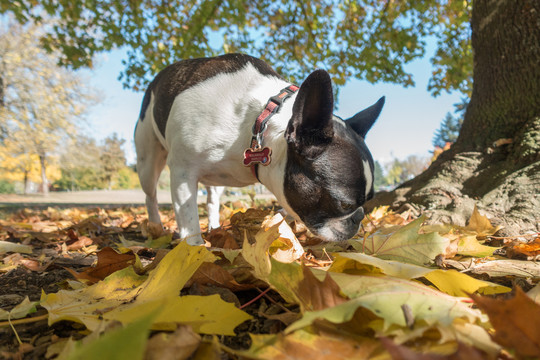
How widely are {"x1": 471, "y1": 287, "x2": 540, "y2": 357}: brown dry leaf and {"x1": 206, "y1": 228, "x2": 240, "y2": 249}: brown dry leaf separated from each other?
126 centimetres

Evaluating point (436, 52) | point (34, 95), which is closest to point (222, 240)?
point (436, 52)

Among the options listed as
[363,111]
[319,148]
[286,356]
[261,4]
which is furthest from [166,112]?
[261,4]

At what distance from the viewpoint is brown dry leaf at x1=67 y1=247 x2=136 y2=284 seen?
4.16 feet

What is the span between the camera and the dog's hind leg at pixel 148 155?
3066 mm

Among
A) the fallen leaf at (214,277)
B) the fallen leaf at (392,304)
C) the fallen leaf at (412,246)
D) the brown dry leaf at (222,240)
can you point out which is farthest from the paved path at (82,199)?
the fallen leaf at (392,304)

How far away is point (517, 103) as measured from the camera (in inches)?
111

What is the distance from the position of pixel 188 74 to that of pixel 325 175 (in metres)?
1.31

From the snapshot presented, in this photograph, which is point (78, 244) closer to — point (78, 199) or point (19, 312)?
point (19, 312)

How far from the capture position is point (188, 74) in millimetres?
2455

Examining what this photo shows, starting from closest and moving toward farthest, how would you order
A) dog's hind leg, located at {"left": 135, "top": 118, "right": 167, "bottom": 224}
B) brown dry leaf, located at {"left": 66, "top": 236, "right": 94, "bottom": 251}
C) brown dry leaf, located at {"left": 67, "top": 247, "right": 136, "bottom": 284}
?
brown dry leaf, located at {"left": 67, "top": 247, "right": 136, "bottom": 284} → brown dry leaf, located at {"left": 66, "top": 236, "right": 94, "bottom": 251} → dog's hind leg, located at {"left": 135, "top": 118, "right": 167, "bottom": 224}

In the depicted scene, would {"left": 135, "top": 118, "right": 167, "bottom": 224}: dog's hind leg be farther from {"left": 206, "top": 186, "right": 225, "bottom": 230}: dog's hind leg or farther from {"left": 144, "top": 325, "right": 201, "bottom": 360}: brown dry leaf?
{"left": 144, "top": 325, "right": 201, "bottom": 360}: brown dry leaf

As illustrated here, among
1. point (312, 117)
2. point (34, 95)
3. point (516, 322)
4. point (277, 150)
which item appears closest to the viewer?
point (516, 322)

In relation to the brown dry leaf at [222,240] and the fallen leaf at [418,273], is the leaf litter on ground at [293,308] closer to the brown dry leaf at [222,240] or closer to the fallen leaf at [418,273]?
the fallen leaf at [418,273]

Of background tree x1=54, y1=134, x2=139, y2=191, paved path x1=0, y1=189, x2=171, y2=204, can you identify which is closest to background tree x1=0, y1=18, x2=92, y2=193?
paved path x1=0, y1=189, x2=171, y2=204
